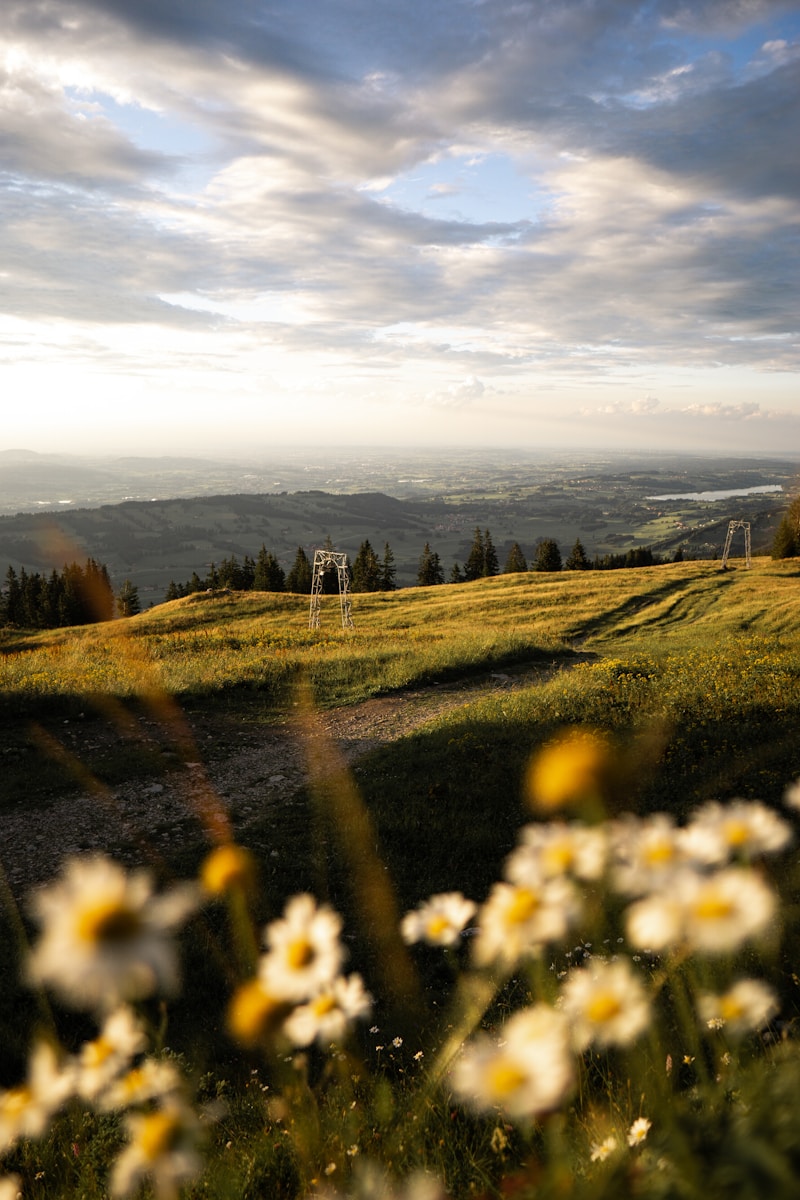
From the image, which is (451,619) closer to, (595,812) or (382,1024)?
(382,1024)

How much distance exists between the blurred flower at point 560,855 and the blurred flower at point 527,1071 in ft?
0.90

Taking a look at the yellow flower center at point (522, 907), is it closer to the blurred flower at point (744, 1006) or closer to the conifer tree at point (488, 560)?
the blurred flower at point (744, 1006)

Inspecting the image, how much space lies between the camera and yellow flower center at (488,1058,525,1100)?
108cm

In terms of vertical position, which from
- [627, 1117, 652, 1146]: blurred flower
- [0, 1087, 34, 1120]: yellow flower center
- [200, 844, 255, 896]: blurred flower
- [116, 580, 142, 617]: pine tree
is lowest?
[116, 580, 142, 617]: pine tree

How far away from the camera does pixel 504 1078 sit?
111 centimetres

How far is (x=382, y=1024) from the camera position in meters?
5.93

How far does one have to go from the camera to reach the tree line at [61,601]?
238ft

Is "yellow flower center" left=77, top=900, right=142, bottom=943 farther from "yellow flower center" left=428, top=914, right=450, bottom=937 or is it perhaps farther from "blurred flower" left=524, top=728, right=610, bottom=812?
"blurred flower" left=524, top=728, right=610, bottom=812

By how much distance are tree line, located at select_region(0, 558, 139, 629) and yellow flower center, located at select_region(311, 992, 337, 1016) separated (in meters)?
75.8

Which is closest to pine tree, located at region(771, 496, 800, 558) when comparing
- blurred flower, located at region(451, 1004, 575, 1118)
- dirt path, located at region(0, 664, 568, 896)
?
dirt path, located at region(0, 664, 568, 896)

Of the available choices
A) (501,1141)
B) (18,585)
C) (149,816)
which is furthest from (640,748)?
(18,585)

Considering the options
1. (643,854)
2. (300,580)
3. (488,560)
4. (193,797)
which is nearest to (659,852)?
(643,854)

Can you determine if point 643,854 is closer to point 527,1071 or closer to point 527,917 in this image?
point 527,917

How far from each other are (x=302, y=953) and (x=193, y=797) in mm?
12719
